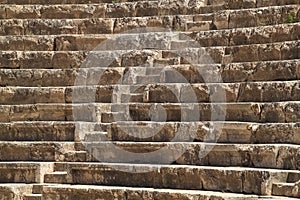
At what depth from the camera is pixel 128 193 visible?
10.2m

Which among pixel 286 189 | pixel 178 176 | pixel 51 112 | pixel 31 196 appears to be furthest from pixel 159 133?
pixel 286 189

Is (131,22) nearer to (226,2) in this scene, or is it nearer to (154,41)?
(154,41)

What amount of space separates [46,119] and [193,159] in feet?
10.6

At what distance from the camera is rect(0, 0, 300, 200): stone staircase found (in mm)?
10289

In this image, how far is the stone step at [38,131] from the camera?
12.0m

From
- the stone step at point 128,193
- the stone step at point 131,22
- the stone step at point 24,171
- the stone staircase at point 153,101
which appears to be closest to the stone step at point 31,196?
the stone staircase at point 153,101

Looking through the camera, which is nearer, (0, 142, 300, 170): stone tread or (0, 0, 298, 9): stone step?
(0, 142, 300, 170): stone tread

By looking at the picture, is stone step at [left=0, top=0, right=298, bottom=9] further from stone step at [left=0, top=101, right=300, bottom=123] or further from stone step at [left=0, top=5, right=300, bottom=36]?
stone step at [left=0, top=101, right=300, bottom=123]

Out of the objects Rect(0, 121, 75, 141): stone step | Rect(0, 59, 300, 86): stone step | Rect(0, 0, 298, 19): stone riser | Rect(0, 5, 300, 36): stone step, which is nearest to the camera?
Rect(0, 59, 300, 86): stone step

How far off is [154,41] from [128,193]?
433 centimetres

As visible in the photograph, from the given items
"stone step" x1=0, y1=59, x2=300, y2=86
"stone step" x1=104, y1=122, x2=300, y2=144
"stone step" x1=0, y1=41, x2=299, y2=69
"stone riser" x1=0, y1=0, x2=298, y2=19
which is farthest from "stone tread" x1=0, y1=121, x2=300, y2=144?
"stone riser" x1=0, y1=0, x2=298, y2=19

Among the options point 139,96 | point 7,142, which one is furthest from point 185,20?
point 7,142

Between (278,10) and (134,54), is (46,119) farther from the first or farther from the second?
(278,10)

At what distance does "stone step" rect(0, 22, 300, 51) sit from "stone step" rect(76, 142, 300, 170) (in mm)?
2781
